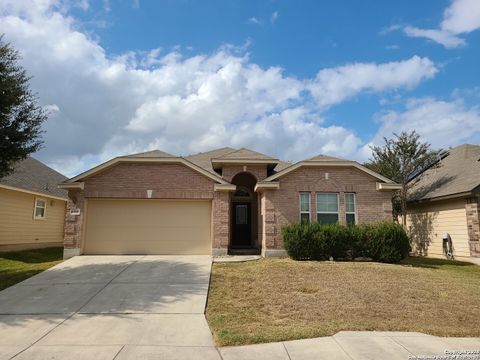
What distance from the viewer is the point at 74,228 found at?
15047 millimetres

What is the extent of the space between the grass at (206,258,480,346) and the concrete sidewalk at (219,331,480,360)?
0.29 metres

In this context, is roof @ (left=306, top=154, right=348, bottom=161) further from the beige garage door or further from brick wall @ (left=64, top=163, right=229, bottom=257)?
the beige garage door

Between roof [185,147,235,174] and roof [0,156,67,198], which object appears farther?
roof [185,147,235,174]

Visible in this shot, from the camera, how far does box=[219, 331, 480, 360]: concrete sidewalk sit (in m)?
5.55

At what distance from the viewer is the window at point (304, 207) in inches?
608

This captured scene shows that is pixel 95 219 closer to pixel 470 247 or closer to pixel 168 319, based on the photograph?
pixel 168 319

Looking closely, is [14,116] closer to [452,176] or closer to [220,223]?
[220,223]

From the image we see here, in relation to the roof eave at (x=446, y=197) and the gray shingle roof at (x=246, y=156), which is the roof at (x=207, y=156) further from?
the roof eave at (x=446, y=197)

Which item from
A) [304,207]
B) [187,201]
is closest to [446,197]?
[304,207]

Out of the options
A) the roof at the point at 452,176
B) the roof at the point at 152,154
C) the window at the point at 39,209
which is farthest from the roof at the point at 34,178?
the roof at the point at 452,176

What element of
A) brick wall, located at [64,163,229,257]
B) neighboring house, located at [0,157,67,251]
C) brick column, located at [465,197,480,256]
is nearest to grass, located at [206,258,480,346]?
brick column, located at [465,197,480,256]

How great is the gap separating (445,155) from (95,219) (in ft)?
63.0

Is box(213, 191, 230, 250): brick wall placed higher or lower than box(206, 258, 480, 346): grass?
higher

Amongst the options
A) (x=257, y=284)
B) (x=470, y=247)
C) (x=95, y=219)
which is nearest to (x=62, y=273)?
(x=95, y=219)
